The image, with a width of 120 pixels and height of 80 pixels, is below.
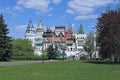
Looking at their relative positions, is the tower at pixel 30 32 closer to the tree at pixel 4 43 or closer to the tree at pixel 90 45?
the tree at pixel 90 45

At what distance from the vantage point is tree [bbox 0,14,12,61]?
74.6 meters

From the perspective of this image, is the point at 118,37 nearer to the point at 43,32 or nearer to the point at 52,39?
the point at 52,39

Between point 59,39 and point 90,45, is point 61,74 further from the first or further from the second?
point 59,39

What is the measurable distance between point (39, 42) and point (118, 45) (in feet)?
410

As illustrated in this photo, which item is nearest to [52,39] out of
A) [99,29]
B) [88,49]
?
[88,49]

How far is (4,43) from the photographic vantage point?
75.5 metres

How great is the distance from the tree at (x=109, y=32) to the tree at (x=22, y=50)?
56704mm

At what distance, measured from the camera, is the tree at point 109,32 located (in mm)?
57531

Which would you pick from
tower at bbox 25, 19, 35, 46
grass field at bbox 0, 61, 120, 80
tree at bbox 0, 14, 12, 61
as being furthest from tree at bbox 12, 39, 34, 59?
grass field at bbox 0, 61, 120, 80

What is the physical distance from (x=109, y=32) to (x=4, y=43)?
27875 mm

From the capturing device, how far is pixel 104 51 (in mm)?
61375

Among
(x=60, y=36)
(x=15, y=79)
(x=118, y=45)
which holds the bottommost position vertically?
(x=15, y=79)

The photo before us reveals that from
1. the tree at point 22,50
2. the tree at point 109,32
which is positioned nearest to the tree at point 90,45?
the tree at point 22,50

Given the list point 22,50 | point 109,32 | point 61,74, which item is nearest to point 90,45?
point 22,50
